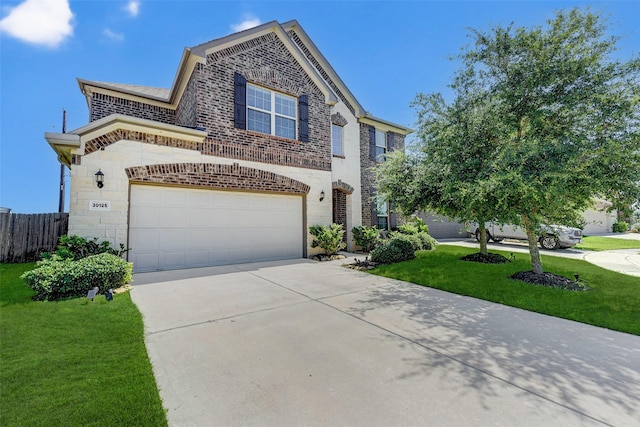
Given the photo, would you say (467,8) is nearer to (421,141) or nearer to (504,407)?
(421,141)

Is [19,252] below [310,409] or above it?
above

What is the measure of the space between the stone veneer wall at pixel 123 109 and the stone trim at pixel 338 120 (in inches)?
261

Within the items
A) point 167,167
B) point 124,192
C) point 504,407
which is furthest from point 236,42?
point 504,407

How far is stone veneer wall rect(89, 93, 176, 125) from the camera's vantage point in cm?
996

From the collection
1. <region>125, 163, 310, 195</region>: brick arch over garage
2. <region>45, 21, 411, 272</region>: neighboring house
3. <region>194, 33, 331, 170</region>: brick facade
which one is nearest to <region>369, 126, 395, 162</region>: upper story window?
<region>45, 21, 411, 272</region>: neighboring house

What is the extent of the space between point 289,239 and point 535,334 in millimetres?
7967

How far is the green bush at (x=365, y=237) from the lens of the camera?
12.2m

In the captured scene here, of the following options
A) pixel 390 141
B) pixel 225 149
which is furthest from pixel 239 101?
pixel 390 141

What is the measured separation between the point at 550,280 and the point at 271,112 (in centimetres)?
951

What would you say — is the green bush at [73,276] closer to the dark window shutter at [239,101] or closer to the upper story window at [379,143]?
the dark window shutter at [239,101]

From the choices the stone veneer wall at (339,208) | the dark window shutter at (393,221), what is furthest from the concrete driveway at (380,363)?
→ the dark window shutter at (393,221)

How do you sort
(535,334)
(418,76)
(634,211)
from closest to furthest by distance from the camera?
(535,334)
(634,211)
(418,76)

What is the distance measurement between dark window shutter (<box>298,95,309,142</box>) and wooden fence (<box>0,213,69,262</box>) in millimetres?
8334

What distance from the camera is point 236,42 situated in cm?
950
